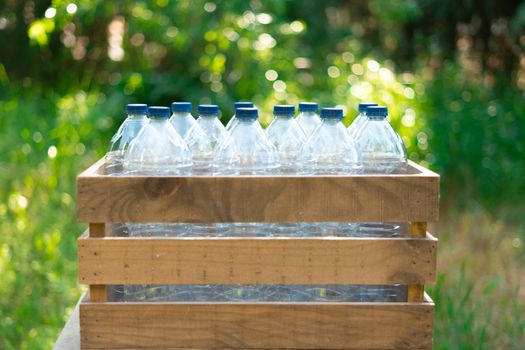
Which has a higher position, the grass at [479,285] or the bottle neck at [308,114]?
the bottle neck at [308,114]

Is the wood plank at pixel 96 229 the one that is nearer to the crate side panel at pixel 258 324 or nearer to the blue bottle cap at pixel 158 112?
the crate side panel at pixel 258 324

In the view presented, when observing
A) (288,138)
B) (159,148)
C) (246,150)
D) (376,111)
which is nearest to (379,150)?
(376,111)

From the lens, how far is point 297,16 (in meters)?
6.90

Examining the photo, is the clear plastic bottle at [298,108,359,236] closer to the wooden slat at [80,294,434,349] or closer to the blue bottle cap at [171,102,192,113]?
the wooden slat at [80,294,434,349]

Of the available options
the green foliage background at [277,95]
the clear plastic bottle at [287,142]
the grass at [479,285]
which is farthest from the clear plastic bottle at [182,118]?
the grass at [479,285]

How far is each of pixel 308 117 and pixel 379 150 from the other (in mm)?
288

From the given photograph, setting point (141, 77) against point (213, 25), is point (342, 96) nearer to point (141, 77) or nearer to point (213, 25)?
point (213, 25)

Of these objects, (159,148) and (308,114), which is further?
(308,114)

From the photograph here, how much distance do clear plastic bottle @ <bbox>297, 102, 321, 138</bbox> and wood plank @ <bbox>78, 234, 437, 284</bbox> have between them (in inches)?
17.3

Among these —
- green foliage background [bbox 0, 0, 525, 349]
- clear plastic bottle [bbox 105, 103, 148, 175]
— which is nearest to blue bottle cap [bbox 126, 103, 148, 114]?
clear plastic bottle [bbox 105, 103, 148, 175]

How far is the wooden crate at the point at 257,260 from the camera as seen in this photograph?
1884mm

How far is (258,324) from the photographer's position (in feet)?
6.32

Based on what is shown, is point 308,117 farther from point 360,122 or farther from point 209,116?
point 209,116

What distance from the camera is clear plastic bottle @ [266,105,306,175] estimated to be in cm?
209
